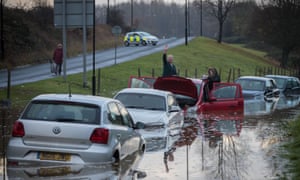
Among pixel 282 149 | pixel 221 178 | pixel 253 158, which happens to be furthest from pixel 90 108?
pixel 282 149

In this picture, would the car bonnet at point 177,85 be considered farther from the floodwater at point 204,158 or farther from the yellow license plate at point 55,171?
the yellow license plate at point 55,171

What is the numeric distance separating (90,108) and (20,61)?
1498 inches

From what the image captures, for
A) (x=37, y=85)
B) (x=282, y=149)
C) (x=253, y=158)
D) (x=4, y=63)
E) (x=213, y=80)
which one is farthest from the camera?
(x=4, y=63)

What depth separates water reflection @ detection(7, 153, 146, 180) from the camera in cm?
983

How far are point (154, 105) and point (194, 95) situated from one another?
4.16m

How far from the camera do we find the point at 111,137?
11.0 m

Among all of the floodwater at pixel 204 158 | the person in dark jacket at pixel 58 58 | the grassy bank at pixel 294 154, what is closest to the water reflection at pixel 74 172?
the floodwater at pixel 204 158

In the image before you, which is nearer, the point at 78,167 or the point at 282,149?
the point at 78,167

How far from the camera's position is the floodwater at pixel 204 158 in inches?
408

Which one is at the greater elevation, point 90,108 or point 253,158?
point 90,108

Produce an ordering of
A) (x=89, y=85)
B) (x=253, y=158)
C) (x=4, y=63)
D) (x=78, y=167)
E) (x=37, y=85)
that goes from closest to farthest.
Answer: (x=78, y=167), (x=253, y=158), (x=37, y=85), (x=89, y=85), (x=4, y=63)

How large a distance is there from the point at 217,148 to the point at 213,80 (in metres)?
8.77

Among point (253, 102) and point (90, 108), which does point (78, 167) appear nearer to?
point (90, 108)

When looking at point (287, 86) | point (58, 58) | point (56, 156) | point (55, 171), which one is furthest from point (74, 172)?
point (287, 86)
